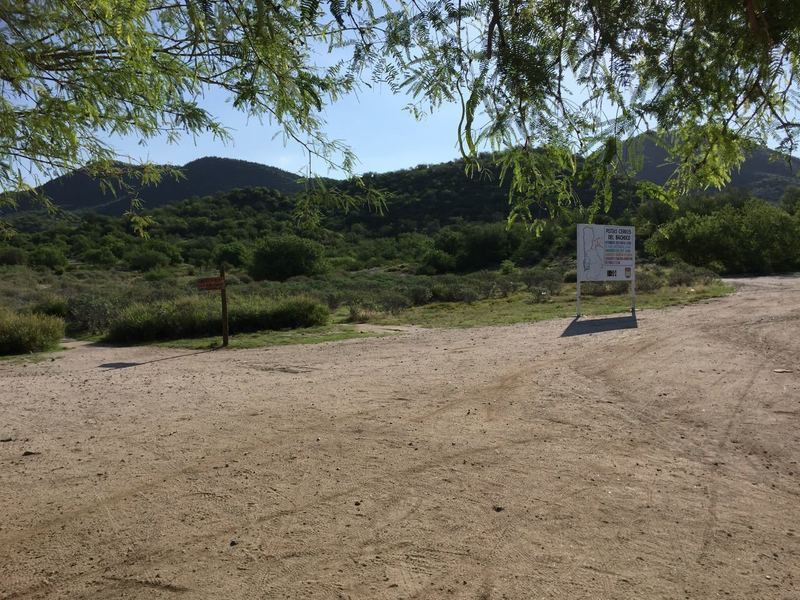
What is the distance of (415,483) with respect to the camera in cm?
496

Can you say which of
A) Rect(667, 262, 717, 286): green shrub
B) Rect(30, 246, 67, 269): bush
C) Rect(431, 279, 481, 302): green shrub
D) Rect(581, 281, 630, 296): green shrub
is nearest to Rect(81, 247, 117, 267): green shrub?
Answer: Rect(30, 246, 67, 269): bush

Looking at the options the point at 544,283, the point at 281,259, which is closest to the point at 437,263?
the point at 281,259

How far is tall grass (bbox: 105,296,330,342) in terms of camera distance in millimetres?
16266

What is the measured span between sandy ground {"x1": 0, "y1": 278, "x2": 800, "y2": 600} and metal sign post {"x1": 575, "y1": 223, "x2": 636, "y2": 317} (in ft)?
22.9

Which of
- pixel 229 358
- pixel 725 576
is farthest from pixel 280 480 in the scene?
pixel 229 358

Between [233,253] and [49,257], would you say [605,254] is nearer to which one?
[233,253]

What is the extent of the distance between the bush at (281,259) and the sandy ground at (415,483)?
3099 centimetres

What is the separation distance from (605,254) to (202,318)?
10.4 metres

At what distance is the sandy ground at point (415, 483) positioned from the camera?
3639 mm

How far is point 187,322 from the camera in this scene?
1669 cm

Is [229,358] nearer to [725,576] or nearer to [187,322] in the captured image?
[187,322]

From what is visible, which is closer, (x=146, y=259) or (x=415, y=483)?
(x=415, y=483)

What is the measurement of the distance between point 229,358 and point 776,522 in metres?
9.86

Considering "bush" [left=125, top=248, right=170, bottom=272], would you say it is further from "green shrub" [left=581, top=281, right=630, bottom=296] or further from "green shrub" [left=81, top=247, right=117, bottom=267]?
"green shrub" [left=581, top=281, right=630, bottom=296]
